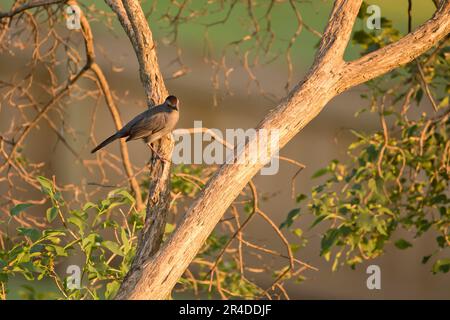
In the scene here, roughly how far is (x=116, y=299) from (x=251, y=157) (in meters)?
0.65

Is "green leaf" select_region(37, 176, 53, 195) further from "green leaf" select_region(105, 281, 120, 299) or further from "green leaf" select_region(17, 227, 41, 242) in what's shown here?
"green leaf" select_region(105, 281, 120, 299)

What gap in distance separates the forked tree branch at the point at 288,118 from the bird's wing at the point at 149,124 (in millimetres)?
368

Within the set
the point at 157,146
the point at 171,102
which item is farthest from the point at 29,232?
the point at 171,102

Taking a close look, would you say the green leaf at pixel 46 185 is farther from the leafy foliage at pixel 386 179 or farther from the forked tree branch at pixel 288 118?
the leafy foliage at pixel 386 179

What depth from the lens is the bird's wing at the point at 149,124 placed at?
3188 mm

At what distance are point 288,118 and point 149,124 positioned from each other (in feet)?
1.73

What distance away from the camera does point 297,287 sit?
8.50 metres

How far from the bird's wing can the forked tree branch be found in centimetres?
37

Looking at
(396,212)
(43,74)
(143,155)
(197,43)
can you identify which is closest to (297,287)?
(143,155)

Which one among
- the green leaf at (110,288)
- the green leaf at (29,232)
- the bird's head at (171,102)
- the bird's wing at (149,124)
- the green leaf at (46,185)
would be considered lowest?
the green leaf at (110,288)

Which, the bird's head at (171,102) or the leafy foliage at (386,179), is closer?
→ the bird's head at (171,102)

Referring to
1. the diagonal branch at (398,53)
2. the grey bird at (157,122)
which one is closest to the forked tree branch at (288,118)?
the diagonal branch at (398,53)

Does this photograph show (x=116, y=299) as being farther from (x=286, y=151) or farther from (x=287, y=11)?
(x=287, y=11)

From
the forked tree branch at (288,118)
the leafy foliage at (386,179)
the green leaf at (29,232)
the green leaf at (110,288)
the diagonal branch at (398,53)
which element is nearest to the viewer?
the forked tree branch at (288,118)
